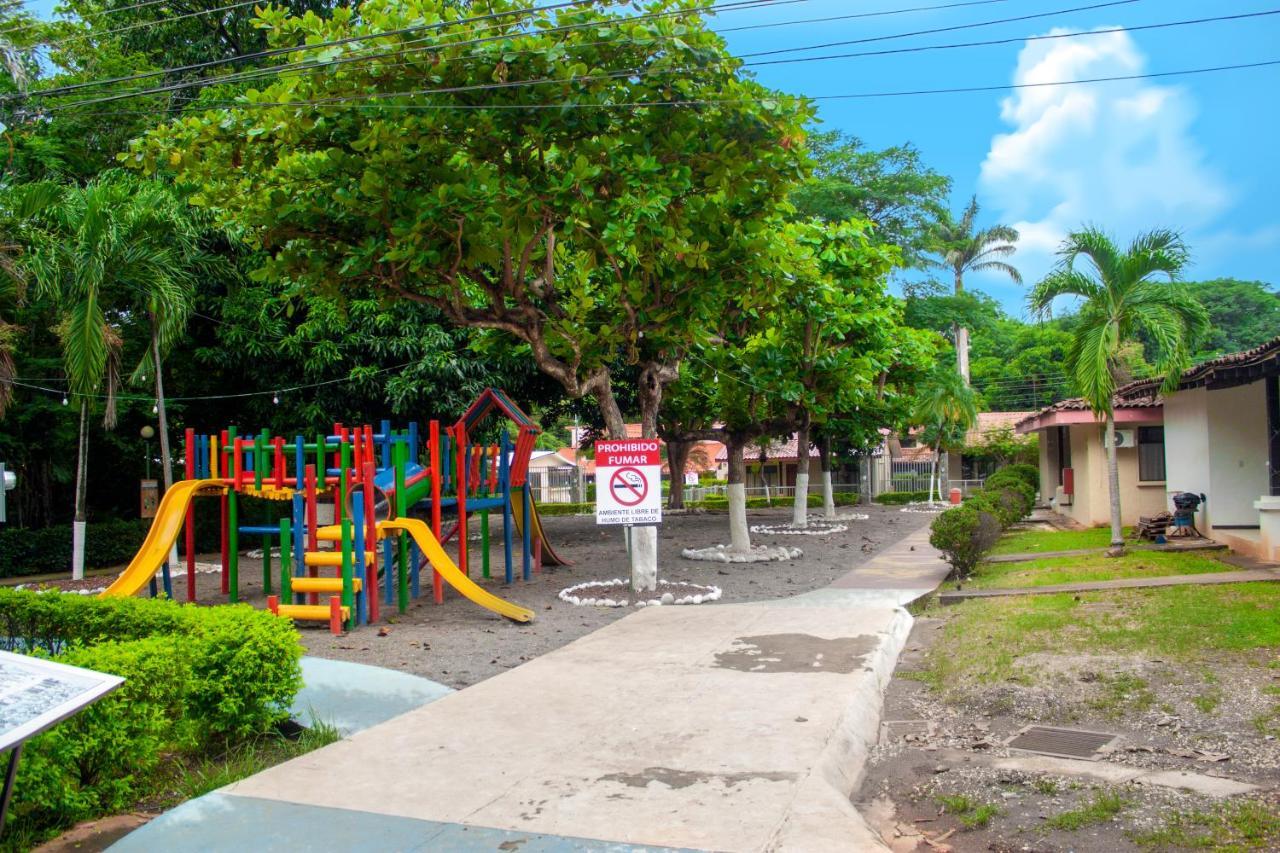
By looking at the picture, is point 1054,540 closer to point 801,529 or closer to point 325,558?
point 801,529

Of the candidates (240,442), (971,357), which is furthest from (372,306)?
(971,357)

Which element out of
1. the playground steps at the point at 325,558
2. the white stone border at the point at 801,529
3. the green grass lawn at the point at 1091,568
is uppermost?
the playground steps at the point at 325,558

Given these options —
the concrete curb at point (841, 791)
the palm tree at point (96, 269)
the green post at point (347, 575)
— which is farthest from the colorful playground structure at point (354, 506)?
the concrete curb at point (841, 791)

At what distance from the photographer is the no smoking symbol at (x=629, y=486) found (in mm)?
12883

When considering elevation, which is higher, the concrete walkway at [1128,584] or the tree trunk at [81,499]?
the tree trunk at [81,499]

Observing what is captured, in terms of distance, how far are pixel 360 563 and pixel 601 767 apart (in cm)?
661

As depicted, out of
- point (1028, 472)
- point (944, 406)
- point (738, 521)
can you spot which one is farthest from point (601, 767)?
point (944, 406)

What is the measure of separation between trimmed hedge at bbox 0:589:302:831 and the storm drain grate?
4826mm

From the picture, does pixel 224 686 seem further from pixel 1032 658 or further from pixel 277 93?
pixel 277 93

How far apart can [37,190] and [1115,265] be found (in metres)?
17.7

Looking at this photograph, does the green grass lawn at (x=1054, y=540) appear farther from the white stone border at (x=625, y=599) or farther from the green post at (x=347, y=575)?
the green post at (x=347, y=575)

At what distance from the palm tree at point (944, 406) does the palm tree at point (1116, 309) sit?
18.9 m

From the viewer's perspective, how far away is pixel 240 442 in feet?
43.1

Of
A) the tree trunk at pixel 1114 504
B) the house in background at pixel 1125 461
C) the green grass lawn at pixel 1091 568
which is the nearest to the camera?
the green grass lawn at pixel 1091 568
